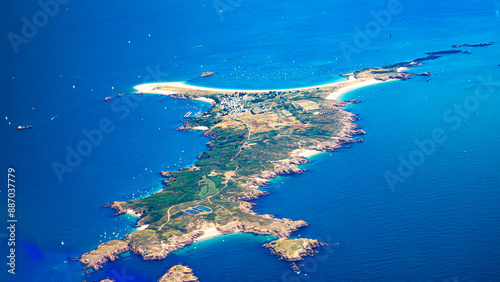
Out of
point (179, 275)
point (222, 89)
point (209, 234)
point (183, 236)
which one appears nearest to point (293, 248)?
point (209, 234)

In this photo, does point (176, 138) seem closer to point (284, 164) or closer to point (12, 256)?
point (284, 164)

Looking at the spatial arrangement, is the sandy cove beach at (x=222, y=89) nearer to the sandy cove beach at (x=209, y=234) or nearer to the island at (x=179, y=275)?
the sandy cove beach at (x=209, y=234)

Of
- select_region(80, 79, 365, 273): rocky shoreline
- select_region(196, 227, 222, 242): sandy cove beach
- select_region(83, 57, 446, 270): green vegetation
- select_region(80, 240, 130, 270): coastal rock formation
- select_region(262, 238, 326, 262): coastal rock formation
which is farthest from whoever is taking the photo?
select_region(83, 57, 446, 270): green vegetation

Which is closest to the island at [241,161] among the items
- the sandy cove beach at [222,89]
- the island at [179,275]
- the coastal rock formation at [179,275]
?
the sandy cove beach at [222,89]

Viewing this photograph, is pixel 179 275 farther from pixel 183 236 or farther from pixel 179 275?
pixel 183 236

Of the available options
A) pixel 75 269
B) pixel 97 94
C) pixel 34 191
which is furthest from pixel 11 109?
pixel 75 269

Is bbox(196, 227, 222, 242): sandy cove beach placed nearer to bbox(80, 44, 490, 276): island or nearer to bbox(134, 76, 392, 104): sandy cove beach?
bbox(80, 44, 490, 276): island

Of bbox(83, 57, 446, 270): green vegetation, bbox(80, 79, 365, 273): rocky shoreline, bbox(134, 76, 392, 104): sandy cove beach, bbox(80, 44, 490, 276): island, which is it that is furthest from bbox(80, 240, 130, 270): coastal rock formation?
bbox(134, 76, 392, 104): sandy cove beach
